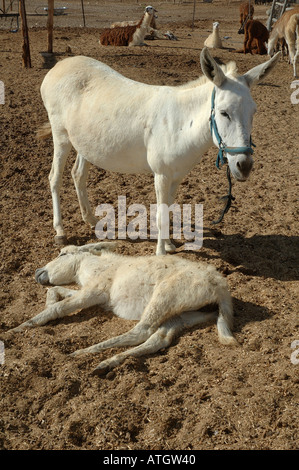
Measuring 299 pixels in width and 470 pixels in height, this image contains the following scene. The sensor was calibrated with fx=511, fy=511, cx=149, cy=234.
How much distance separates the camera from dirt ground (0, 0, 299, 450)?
3.11 m

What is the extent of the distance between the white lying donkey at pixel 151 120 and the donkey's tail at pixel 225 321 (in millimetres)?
1043

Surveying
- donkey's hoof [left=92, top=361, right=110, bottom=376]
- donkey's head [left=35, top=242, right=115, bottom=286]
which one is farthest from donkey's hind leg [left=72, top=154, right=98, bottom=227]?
donkey's hoof [left=92, top=361, right=110, bottom=376]

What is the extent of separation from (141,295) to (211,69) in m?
1.96

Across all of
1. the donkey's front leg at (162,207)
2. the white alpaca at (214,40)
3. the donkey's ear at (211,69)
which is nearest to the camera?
the donkey's ear at (211,69)

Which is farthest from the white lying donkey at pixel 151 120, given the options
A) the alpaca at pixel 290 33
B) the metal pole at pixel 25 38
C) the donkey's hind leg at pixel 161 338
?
the alpaca at pixel 290 33

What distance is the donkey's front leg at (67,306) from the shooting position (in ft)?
13.6

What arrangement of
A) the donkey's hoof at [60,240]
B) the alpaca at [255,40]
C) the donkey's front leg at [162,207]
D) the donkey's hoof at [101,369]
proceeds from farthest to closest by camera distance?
the alpaca at [255,40]
the donkey's hoof at [60,240]
the donkey's front leg at [162,207]
the donkey's hoof at [101,369]

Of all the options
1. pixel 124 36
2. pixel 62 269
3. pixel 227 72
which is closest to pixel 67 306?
pixel 62 269

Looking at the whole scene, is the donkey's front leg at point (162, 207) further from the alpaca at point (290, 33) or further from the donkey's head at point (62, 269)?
the alpaca at point (290, 33)
